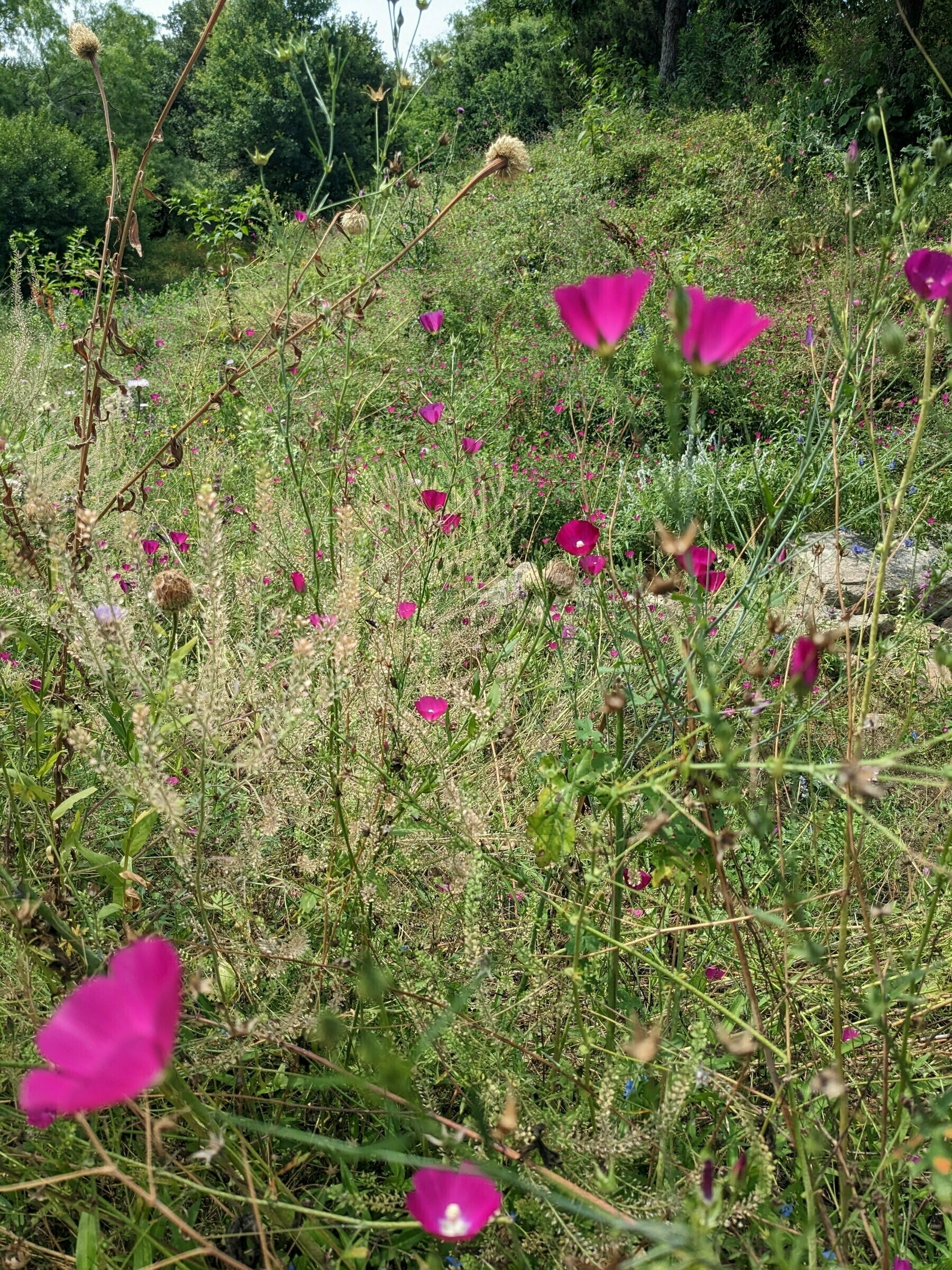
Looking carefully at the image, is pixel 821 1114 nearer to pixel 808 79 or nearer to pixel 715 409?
pixel 715 409

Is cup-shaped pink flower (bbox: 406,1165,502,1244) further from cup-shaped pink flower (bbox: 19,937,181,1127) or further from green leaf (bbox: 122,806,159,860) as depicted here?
green leaf (bbox: 122,806,159,860)

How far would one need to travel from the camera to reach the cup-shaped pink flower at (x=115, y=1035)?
319mm

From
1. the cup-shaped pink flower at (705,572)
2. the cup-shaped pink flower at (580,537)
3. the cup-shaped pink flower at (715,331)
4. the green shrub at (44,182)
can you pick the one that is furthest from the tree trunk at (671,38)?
the cup-shaped pink flower at (715,331)

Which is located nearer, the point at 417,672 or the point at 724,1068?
the point at 724,1068

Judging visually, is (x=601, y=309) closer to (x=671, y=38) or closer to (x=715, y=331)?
(x=715, y=331)

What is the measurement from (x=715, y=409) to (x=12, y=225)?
1536 centimetres

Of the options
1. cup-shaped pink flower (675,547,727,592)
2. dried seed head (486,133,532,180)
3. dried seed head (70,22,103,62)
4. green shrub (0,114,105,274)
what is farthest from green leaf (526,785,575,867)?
green shrub (0,114,105,274)

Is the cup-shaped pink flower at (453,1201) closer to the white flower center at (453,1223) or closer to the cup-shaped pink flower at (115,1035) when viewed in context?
the white flower center at (453,1223)

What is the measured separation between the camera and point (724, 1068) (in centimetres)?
110

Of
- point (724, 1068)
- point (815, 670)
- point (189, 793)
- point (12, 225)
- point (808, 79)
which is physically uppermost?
point (12, 225)

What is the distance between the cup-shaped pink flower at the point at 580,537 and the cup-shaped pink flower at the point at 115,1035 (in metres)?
0.91

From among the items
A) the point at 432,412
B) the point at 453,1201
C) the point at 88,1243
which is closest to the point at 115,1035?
the point at 453,1201

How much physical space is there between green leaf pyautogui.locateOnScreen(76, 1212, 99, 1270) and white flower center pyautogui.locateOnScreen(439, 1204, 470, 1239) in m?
0.41

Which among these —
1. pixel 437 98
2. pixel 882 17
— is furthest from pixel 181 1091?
pixel 437 98
